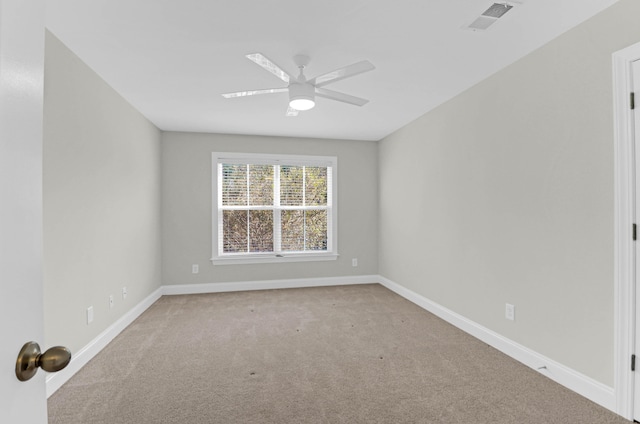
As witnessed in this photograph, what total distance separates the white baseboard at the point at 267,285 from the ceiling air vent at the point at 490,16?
13.2 feet

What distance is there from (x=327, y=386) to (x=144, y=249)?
117 inches

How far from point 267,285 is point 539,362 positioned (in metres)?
3.61

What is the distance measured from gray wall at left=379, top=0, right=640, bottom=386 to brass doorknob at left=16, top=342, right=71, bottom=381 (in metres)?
2.64

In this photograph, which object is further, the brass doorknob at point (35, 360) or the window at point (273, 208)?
the window at point (273, 208)

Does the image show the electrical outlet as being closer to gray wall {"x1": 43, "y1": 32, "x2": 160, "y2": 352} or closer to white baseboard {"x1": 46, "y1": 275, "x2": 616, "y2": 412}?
white baseboard {"x1": 46, "y1": 275, "x2": 616, "y2": 412}

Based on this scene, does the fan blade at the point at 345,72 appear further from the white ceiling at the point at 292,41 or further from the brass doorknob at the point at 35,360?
the brass doorknob at the point at 35,360

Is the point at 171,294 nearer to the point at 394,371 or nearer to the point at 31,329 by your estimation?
the point at 394,371

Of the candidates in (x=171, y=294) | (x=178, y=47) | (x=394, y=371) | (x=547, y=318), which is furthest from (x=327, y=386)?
(x=171, y=294)

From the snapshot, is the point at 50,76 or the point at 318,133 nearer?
the point at 50,76

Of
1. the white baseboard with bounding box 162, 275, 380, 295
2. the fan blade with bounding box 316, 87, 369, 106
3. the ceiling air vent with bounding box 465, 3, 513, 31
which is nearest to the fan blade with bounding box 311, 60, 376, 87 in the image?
the fan blade with bounding box 316, 87, 369, 106

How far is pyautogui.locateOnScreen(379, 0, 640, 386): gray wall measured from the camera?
82.0 inches

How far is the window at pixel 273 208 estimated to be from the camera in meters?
5.09

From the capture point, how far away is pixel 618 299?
1.97 m

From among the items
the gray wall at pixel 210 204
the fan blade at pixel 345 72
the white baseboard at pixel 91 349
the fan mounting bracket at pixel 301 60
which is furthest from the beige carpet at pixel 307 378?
the fan mounting bracket at pixel 301 60
